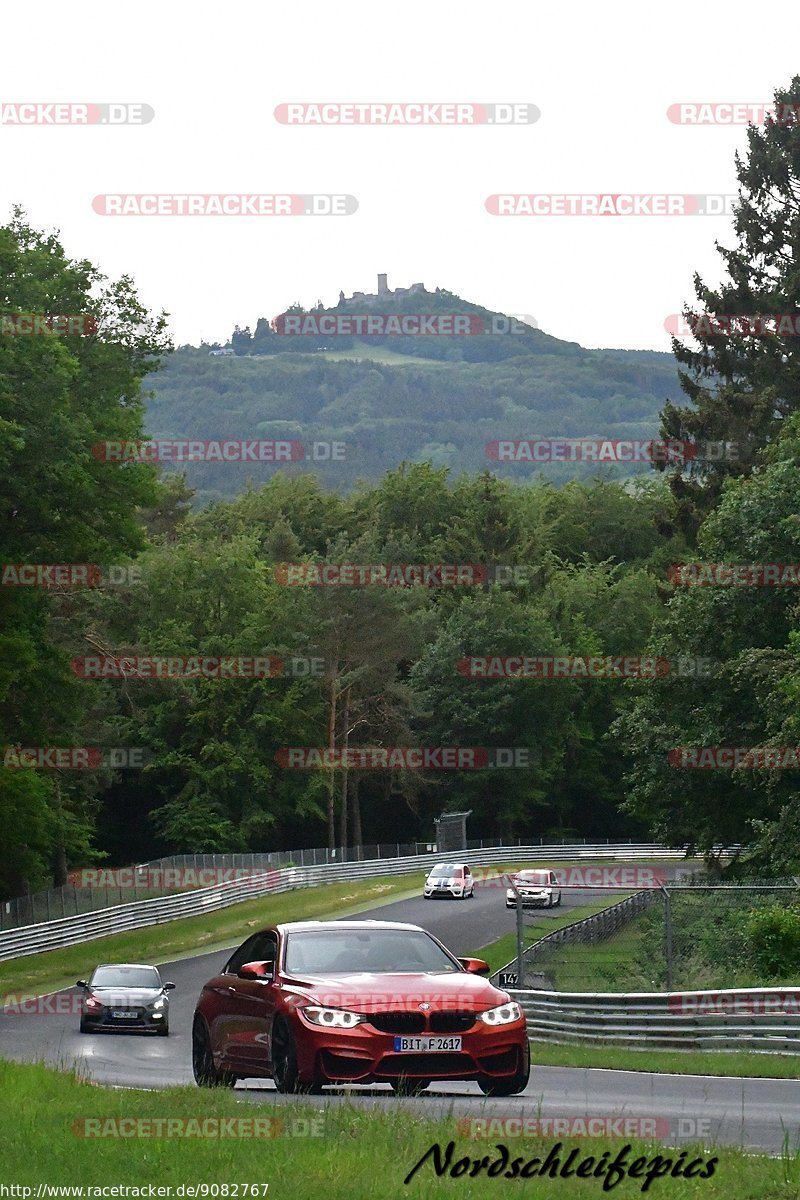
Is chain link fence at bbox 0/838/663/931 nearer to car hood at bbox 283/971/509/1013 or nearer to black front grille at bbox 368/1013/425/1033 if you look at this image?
car hood at bbox 283/971/509/1013

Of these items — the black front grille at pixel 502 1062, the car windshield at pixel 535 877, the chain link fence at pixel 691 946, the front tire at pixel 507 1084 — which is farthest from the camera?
the car windshield at pixel 535 877

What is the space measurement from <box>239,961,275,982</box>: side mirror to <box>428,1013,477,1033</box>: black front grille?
5.20ft

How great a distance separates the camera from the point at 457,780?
9881cm

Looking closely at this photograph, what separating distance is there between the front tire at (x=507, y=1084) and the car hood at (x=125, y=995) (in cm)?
1782

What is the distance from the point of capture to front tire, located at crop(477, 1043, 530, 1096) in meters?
12.8

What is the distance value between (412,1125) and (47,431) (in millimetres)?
31993

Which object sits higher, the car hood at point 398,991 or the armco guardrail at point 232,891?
the car hood at point 398,991

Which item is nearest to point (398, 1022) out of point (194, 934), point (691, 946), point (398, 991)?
point (398, 991)

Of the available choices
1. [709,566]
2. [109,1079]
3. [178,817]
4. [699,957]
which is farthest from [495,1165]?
[178,817]

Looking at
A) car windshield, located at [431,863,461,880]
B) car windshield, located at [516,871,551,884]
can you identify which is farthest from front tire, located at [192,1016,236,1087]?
car windshield, located at [431,863,461,880]

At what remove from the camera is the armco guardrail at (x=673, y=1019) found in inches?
693

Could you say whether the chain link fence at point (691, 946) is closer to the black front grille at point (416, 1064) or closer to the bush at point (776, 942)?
the bush at point (776, 942)

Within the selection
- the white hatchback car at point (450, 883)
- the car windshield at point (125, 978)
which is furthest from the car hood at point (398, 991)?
the white hatchback car at point (450, 883)

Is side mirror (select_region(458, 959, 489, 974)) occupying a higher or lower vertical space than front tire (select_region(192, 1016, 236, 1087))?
higher
